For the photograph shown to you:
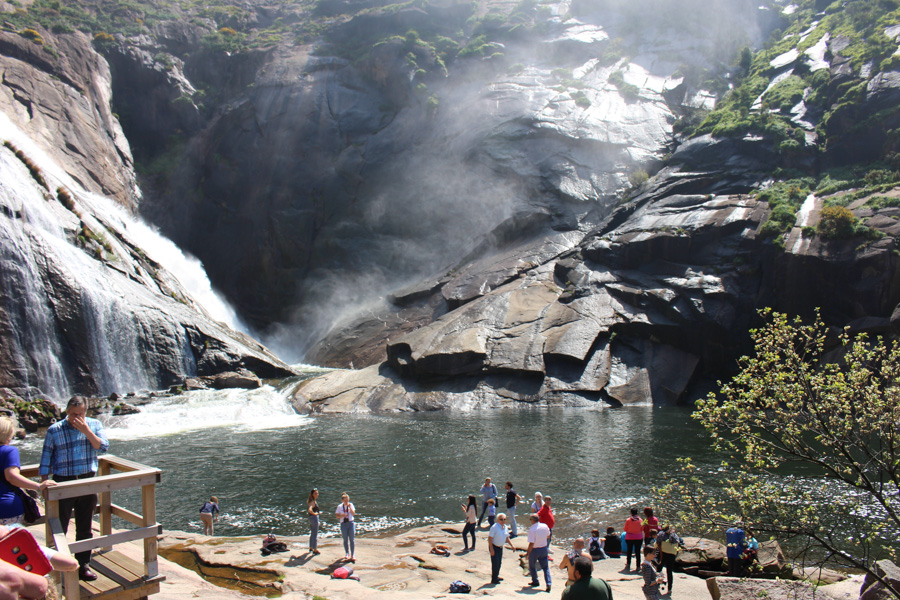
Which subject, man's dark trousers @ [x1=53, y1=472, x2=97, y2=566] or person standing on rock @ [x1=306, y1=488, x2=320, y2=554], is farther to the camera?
person standing on rock @ [x1=306, y1=488, x2=320, y2=554]

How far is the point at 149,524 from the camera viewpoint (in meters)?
6.26

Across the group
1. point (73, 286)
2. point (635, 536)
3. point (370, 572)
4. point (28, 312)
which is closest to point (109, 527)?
point (370, 572)

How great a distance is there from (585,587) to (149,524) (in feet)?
15.7

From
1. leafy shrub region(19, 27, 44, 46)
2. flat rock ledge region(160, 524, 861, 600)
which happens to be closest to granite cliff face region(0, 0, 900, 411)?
leafy shrub region(19, 27, 44, 46)

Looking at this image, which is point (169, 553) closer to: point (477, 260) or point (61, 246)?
point (61, 246)

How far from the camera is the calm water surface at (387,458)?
1964 cm

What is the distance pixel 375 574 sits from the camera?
13031 mm

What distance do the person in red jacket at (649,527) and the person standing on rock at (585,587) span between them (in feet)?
29.7

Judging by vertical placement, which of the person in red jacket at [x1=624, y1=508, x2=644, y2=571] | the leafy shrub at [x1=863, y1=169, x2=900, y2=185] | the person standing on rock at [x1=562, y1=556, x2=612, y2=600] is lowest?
the person in red jacket at [x1=624, y1=508, x2=644, y2=571]

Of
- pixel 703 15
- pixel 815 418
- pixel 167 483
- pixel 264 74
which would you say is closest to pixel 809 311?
pixel 815 418

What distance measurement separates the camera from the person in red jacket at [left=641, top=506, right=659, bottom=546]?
47.8 feet

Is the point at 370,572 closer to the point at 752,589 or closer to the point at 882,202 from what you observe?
the point at 752,589

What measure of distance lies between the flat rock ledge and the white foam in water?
19.0 m

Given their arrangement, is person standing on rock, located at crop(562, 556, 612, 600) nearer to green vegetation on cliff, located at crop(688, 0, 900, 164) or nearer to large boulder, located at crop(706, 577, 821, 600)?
large boulder, located at crop(706, 577, 821, 600)
